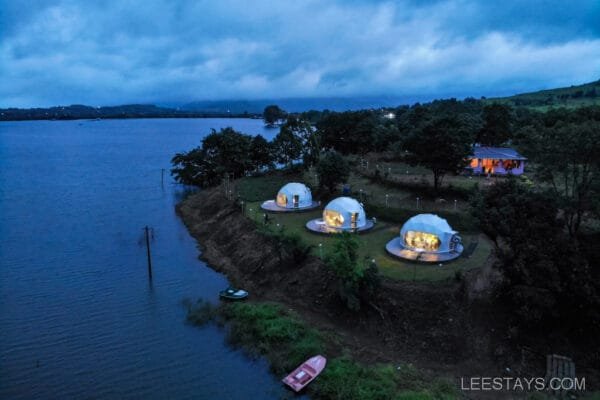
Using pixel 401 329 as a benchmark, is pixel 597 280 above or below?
above

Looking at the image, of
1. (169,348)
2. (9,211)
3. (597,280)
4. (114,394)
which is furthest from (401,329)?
Answer: (9,211)

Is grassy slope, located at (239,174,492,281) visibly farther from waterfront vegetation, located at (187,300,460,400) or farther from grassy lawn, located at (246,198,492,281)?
waterfront vegetation, located at (187,300,460,400)

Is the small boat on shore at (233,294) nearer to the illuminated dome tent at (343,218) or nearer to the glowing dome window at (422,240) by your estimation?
the illuminated dome tent at (343,218)

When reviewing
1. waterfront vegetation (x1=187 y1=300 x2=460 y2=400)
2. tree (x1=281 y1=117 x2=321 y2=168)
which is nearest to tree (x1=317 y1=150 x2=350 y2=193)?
tree (x1=281 y1=117 x2=321 y2=168)

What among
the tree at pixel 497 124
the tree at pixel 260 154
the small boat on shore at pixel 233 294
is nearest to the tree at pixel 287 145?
the tree at pixel 260 154

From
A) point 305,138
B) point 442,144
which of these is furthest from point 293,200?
point 305,138

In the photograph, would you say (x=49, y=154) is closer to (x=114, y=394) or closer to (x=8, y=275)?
(x=8, y=275)

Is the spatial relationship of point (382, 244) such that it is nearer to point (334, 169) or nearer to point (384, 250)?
point (384, 250)
